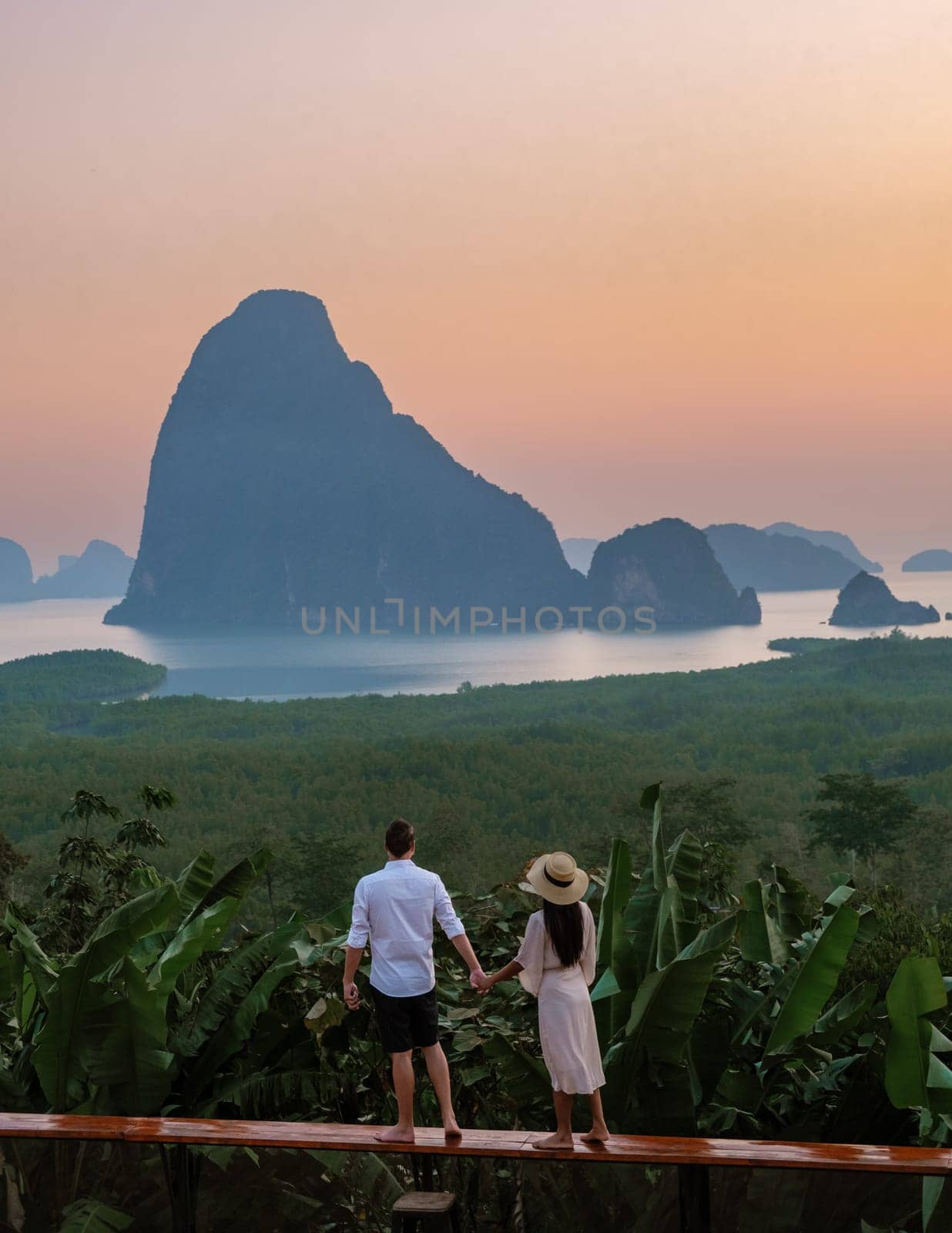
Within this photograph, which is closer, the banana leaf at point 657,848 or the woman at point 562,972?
the woman at point 562,972

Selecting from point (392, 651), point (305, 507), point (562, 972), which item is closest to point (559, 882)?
point (562, 972)

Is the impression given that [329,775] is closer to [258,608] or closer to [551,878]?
[551,878]

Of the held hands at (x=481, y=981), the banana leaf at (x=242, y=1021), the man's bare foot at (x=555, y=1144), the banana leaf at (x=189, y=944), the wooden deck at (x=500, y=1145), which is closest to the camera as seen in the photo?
the wooden deck at (x=500, y=1145)

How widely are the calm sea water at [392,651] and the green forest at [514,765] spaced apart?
2730cm

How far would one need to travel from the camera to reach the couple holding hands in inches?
143

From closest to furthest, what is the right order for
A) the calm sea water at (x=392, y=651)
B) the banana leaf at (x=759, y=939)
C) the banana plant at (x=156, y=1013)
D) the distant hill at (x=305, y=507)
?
the banana plant at (x=156, y=1013) < the banana leaf at (x=759, y=939) < the calm sea water at (x=392, y=651) < the distant hill at (x=305, y=507)

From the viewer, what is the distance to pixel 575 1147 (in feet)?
11.0

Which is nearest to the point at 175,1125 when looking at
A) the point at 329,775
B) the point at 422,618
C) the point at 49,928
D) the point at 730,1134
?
the point at 730,1134

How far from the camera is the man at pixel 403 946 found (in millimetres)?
3914

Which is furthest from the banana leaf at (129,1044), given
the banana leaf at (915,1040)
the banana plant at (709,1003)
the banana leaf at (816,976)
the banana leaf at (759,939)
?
the banana leaf at (915,1040)

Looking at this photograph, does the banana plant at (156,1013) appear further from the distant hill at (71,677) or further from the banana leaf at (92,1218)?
the distant hill at (71,677)

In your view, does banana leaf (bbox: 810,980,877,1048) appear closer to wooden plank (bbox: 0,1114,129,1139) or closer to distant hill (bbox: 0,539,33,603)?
wooden plank (bbox: 0,1114,129,1139)

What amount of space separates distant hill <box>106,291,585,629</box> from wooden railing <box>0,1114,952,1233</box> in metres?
163

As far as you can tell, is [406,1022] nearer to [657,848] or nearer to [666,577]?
[657,848]
